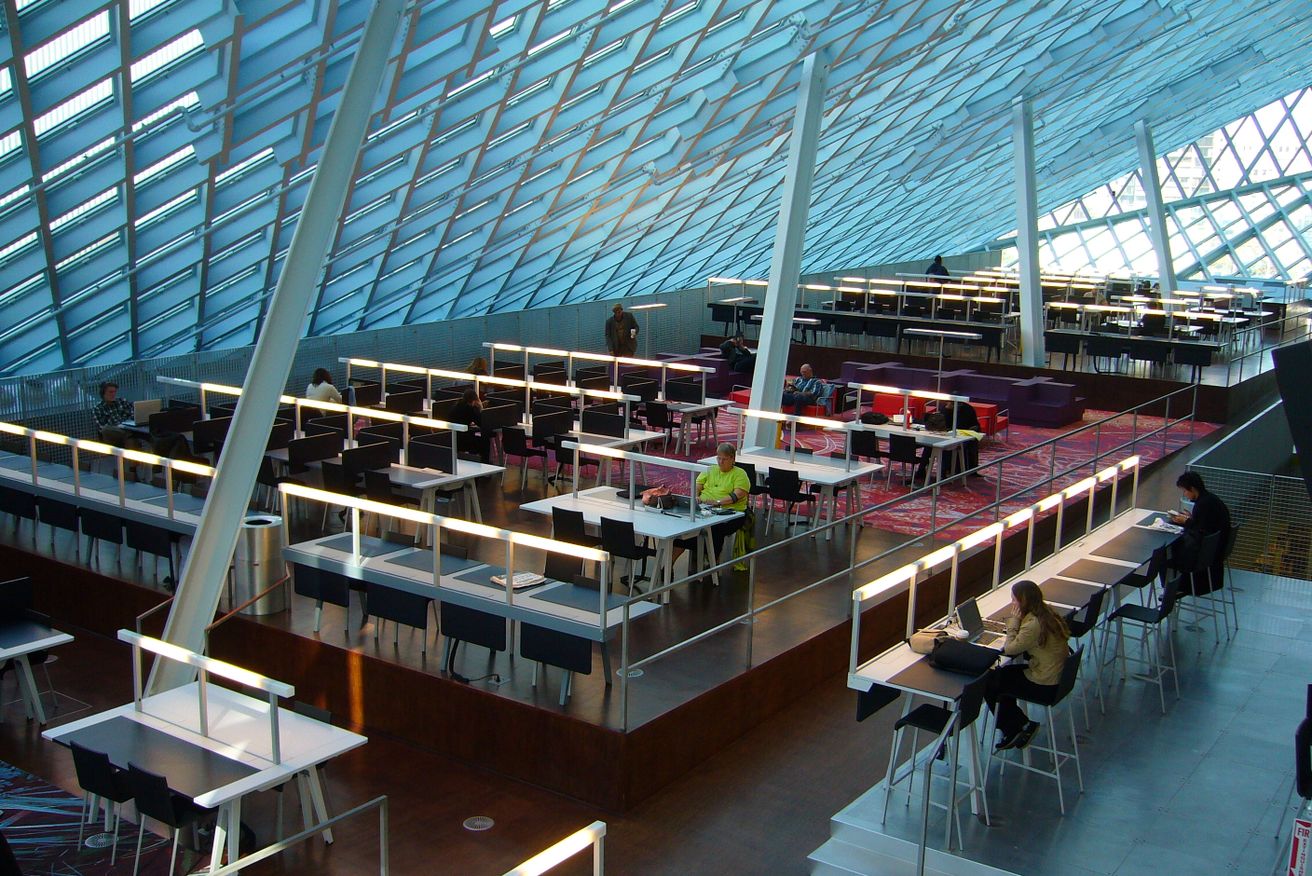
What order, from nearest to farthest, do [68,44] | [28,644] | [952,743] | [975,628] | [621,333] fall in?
[952,743]
[975,628]
[28,644]
[68,44]
[621,333]

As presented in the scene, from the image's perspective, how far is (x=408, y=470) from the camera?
13891 millimetres

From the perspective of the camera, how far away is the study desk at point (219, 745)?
293 inches

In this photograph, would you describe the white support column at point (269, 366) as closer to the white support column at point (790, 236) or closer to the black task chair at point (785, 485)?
the black task chair at point (785, 485)

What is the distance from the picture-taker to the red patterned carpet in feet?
50.3

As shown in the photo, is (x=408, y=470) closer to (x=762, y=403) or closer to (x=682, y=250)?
(x=762, y=403)

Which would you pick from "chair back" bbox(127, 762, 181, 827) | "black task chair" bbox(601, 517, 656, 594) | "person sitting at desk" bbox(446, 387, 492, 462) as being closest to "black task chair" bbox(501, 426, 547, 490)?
"person sitting at desk" bbox(446, 387, 492, 462)

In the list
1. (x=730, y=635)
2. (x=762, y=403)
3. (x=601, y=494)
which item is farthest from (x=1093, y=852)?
(x=762, y=403)

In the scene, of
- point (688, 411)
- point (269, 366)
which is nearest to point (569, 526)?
point (269, 366)

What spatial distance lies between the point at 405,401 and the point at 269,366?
26.3ft

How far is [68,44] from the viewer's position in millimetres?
11078

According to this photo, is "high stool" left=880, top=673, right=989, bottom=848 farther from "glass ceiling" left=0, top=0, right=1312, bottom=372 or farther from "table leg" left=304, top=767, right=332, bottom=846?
"glass ceiling" left=0, top=0, right=1312, bottom=372

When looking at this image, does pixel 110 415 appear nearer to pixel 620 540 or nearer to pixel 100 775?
pixel 620 540

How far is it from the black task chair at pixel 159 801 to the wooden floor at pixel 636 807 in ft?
3.15

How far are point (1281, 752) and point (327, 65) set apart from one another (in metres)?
11.0
